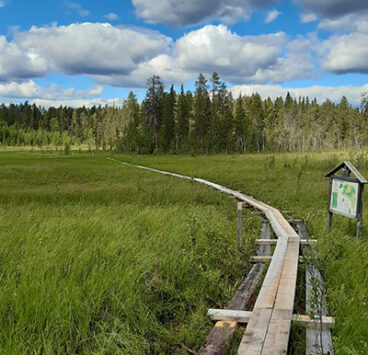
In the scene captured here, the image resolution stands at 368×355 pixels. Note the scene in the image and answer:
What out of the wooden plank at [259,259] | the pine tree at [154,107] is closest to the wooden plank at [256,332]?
the wooden plank at [259,259]

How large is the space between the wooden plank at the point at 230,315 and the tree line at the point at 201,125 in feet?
92.2

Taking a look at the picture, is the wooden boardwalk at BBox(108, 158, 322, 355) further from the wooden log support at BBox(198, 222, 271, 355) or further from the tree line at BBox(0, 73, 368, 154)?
the tree line at BBox(0, 73, 368, 154)

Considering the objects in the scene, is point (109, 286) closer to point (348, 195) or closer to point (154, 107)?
point (348, 195)

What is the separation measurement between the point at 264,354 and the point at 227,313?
38.1 inches

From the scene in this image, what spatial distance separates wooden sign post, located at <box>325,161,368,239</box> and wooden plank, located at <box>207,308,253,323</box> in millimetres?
4539

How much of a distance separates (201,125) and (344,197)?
58.2 m

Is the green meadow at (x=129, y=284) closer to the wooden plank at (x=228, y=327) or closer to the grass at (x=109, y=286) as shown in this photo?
the grass at (x=109, y=286)

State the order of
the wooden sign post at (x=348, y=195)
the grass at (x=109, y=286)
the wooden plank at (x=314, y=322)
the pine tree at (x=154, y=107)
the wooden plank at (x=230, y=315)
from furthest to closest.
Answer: the pine tree at (x=154, y=107) → the wooden sign post at (x=348, y=195) → the wooden plank at (x=230, y=315) → the wooden plank at (x=314, y=322) → the grass at (x=109, y=286)

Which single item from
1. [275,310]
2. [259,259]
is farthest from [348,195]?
[275,310]

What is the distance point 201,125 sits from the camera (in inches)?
2562

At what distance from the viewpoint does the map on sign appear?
7.52 meters

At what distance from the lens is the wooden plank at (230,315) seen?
3.97 metres

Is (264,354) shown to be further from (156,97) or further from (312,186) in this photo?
(156,97)

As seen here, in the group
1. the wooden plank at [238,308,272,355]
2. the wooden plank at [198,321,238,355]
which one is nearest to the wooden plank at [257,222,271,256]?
the wooden plank at [238,308,272,355]
